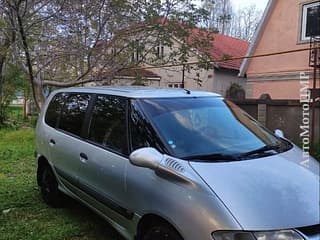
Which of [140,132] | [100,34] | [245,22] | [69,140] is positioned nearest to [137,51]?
[100,34]

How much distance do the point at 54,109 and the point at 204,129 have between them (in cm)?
258

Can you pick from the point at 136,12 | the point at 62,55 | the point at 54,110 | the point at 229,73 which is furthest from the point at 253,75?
the point at 54,110

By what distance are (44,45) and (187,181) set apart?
8577 millimetres

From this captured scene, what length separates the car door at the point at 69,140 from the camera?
4230mm

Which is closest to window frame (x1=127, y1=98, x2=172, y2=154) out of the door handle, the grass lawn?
the door handle

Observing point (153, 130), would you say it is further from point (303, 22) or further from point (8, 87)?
point (8, 87)

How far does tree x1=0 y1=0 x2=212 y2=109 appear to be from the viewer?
971 centimetres

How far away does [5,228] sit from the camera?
4406mm

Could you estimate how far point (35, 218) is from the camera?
15.7ft

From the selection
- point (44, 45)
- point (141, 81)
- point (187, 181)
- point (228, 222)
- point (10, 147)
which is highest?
point (44, 45)

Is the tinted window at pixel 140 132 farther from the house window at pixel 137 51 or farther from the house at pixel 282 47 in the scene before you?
the house at pixel 282 47

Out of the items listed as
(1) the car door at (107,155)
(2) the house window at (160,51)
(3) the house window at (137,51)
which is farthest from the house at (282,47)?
(1) the car door at (107,155)

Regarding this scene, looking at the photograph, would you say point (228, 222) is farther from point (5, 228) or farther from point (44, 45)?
point (44, 45)

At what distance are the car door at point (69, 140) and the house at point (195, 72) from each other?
6.28 metres
